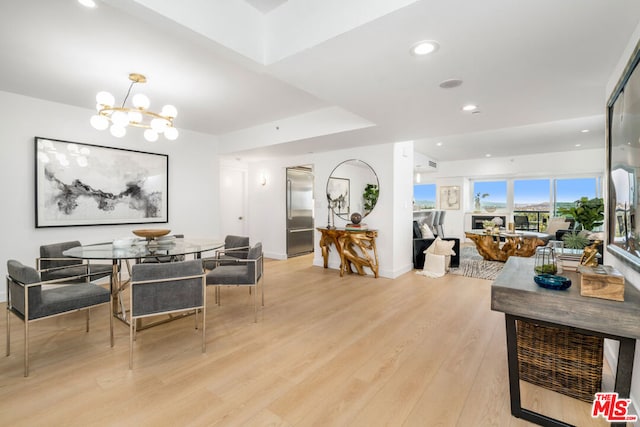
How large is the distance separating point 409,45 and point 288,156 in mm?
4535

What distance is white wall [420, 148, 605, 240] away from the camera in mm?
7645

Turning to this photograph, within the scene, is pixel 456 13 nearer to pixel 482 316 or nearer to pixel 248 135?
pixel 482 316

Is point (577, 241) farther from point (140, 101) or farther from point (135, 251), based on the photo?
point (140, 101)

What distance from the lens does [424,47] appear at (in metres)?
1.97

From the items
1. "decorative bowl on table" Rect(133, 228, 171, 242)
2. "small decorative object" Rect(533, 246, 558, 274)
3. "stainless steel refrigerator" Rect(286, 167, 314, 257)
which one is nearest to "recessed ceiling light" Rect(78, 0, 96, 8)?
"decorative bowl on table" Rect(133, 228, 171, 242)

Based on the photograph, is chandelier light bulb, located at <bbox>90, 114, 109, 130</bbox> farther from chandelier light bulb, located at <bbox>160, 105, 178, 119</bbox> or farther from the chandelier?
chandelier light bulb, located at <bbox>160, 105, 178, 119</bbox>

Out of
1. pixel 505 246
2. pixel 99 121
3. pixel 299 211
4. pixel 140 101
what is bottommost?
pixel 505 246

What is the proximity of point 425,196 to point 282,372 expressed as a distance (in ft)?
31.9

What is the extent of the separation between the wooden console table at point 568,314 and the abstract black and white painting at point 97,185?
4977 millimetres

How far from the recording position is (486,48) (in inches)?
78.0

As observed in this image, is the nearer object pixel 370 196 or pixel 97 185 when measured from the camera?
pixel 97 185

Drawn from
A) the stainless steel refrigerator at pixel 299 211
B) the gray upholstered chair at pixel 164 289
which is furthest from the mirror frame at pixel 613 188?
the stainless steel refrigerator at pixel 299 211

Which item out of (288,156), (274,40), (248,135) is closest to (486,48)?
(274,40)

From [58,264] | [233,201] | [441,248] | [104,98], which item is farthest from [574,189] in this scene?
[58,264]
